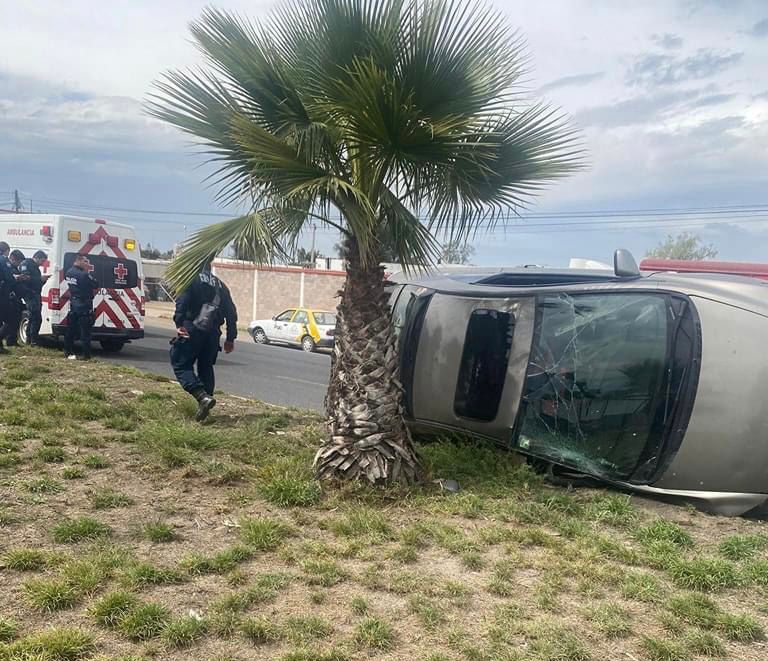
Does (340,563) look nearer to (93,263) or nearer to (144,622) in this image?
(144,622)

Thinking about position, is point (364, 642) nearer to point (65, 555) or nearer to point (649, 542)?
point (65, 555)

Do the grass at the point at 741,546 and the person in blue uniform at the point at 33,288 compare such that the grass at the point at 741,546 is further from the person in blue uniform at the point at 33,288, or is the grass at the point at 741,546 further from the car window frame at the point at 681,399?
the person in blue uniform at the point at 33,288

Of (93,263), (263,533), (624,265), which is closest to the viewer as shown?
(263,533)

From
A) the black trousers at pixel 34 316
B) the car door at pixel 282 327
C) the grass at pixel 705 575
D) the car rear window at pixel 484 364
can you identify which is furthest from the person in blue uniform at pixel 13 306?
the grass at pixel 705 575

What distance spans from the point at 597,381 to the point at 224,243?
112 inches

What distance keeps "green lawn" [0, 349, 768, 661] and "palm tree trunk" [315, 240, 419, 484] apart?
175 millimetres

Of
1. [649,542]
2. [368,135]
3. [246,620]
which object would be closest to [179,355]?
[368,135]

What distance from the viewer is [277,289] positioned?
99.0ft

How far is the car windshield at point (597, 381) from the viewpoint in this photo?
4770 millimetres

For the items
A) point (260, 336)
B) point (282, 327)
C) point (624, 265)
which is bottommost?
point (260, 336)

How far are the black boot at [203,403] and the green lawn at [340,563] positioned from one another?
1.05 meters

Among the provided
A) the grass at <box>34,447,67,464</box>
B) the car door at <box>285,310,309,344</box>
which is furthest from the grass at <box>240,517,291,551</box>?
the car door at <box>285,310,309,344</box>

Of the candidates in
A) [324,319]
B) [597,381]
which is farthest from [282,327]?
[597,381]

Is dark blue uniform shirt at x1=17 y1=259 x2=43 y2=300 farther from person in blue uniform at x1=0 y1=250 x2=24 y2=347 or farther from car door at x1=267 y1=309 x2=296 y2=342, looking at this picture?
car door at x1=267 y1=309 x2=296 y2=342
